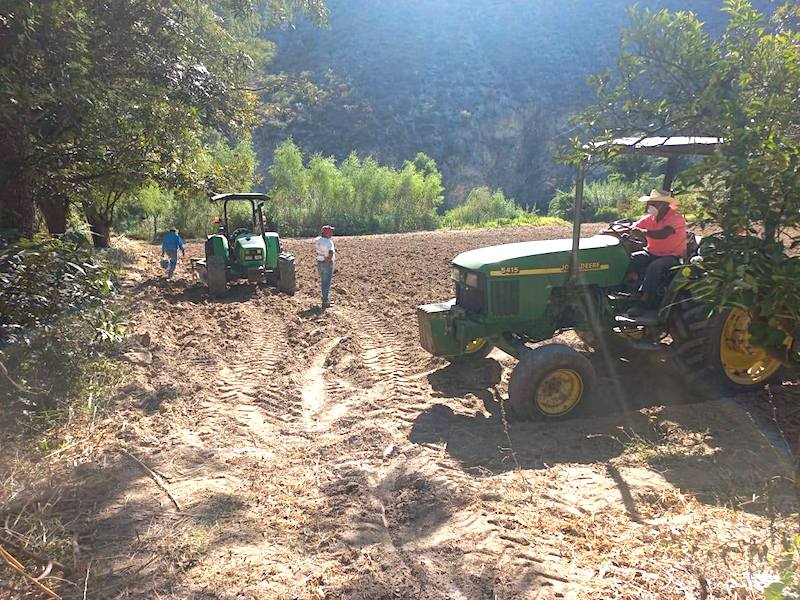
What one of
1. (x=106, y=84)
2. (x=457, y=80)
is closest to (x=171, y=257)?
(x=106, y=84)

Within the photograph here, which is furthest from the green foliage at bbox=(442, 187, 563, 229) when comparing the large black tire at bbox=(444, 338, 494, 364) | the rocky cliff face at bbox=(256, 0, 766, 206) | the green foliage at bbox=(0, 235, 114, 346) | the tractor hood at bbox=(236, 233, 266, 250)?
→ the green foliage at bbox=(0, 235, 114, 346)

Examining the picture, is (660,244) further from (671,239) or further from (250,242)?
(250,242)

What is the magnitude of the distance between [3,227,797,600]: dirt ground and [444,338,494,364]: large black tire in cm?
10

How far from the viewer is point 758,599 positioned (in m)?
2.18

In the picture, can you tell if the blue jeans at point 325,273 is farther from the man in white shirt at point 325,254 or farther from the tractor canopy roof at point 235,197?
the tractor canopy roof at point 235,197

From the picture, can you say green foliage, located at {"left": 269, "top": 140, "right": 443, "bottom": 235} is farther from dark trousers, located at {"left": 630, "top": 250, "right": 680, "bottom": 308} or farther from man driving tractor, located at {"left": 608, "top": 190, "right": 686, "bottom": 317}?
dark trousers, located at {"left": 630, "top": 250, "right": 680, "bottom": 308}

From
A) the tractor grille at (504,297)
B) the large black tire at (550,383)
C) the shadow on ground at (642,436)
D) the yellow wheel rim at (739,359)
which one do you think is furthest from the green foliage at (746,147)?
the yellow wheel rim at (739,359)

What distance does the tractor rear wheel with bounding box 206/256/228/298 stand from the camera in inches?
389

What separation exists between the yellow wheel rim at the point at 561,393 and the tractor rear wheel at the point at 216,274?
689cm

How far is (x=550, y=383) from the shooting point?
15.5ft

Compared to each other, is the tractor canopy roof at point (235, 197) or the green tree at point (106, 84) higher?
the green tree at point (106, 84)

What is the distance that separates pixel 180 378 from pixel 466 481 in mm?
3425

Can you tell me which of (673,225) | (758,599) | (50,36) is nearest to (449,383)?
(673,225)

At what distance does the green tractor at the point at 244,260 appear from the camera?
32.7ft
